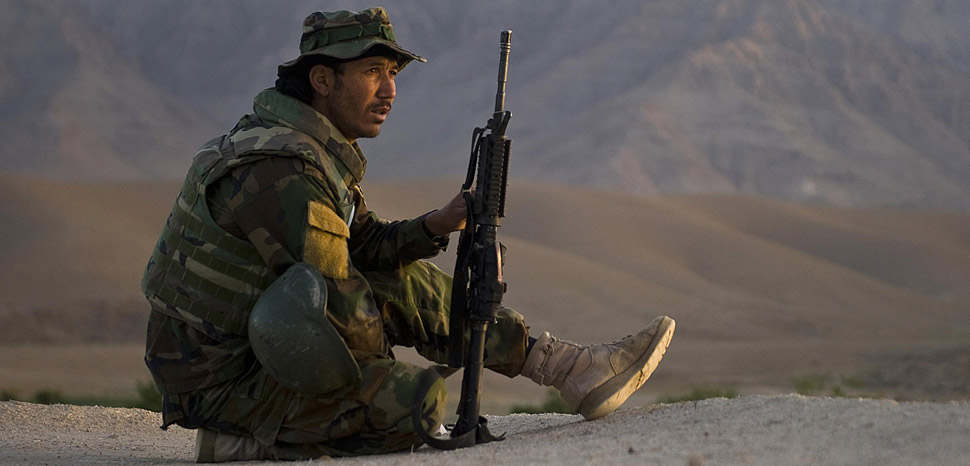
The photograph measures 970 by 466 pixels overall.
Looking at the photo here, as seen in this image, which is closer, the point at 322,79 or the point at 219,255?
the point at 219,255

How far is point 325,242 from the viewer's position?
3736 millimetres

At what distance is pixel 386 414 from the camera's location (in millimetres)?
3867

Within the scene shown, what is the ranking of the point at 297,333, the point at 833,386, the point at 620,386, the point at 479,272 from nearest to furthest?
the point at 297,333
the point at 479,272
the point at 620,386
the point at 833,386

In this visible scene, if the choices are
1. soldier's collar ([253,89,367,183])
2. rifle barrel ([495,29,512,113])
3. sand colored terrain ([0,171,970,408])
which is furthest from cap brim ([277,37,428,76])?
sand colored terrain ([0,171,970,408])

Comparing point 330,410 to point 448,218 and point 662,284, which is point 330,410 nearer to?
point 448,218

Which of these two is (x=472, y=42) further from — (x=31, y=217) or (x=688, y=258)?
(x=31, y=217)

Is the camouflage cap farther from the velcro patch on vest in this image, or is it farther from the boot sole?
the boot sole

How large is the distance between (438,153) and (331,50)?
64.1 metres

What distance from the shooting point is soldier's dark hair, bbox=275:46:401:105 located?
411cm

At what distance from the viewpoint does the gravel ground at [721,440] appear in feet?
10.7

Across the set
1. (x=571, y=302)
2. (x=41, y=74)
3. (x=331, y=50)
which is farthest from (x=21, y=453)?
(x=41, y=74)

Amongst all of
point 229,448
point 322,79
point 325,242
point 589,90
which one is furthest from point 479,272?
point 589,90

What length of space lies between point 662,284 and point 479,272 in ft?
88.4

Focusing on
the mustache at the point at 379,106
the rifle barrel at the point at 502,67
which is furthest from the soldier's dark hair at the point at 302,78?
the rifle barrel at the point at 502,67
